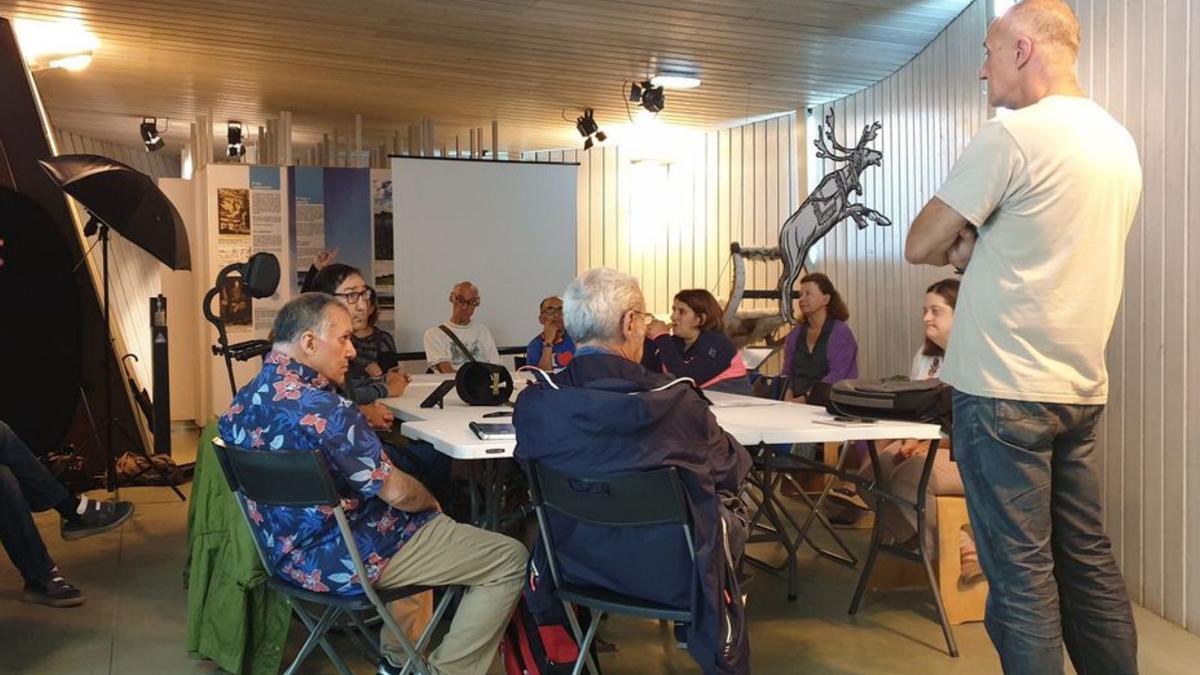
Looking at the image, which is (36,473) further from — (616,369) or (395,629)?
(616,369)

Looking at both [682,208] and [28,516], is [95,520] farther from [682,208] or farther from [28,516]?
[682,208]

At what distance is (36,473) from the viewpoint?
4.47 metres

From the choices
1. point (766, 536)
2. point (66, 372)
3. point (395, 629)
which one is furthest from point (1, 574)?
point (766, 536)

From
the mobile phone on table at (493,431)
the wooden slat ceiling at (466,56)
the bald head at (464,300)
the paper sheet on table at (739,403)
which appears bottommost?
the paper sheet on table at (739,403)

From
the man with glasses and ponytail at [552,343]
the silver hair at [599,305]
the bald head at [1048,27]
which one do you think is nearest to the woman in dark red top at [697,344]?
the man with glasses and ponytail at [552,343]

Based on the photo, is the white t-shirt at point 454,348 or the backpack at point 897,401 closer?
the backpack at point 897,401

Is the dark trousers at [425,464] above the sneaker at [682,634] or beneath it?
above

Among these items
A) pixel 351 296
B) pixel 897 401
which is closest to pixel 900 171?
pixel 897 401

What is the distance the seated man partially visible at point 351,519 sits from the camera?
9.29 ft

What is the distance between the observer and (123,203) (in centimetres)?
579

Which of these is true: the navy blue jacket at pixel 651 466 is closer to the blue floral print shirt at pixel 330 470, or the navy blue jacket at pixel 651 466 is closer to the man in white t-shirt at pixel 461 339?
the blue floral print shirt at pixel 330 470

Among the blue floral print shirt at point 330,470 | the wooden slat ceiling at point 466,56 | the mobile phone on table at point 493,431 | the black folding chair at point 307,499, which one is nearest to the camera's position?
the black folding chair at point 307,499

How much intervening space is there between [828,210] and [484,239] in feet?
10.1

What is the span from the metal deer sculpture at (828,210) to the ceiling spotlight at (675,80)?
3.78 feet
